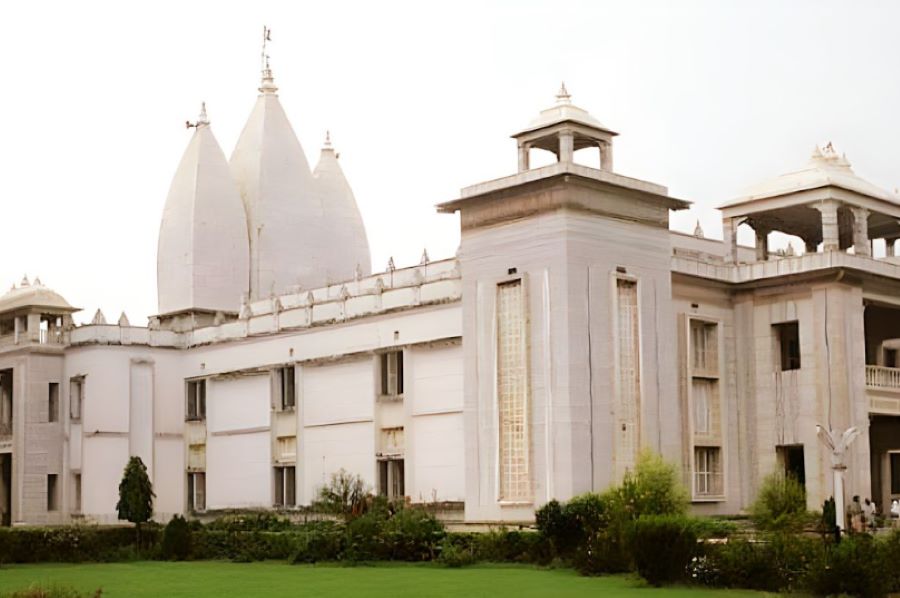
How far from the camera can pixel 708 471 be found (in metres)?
35.2

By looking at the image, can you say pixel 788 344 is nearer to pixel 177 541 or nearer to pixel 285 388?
pixel 285 388

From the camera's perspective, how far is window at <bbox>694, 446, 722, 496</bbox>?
3481 cm

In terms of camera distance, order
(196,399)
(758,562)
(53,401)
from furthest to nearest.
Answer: (196,399) < (53,401) < (758,562)

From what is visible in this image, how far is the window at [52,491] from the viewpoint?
4322 cm

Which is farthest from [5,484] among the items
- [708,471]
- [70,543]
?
[708,471]

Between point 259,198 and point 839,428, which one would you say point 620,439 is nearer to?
point 839,428

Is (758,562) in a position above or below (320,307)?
below

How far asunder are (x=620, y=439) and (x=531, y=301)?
12.7ft

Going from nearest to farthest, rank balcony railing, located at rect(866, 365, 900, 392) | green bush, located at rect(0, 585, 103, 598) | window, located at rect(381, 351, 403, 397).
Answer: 1. green bush, located at rect(0, 585, 103, 598)
2. balcony railing, located at rect(866, 365, 900, 392)
3. window, located at rect(381, 351, 403, 397)

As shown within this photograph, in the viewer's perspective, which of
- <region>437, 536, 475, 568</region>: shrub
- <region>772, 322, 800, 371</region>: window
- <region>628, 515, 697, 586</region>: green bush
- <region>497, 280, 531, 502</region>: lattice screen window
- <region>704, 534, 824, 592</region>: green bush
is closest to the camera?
<region>704, 534, 824, 592</region>: green bush

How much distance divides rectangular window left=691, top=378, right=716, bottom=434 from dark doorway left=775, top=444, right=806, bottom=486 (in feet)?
6.32

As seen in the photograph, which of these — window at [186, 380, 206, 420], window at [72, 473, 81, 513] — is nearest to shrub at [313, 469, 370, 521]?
window at [186, 380, 206, 420]

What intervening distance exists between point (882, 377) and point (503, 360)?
10917 millimetres

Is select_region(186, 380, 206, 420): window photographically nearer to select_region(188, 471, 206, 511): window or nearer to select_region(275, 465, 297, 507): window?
select_region(188, 471, 206, 511): window
